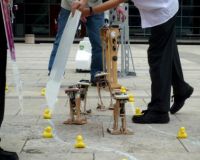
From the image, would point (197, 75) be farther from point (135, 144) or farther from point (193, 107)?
point (135, 144)

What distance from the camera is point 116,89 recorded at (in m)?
5.61

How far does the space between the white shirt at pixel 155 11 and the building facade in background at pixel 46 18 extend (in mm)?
35245

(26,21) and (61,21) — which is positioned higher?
(61,21)

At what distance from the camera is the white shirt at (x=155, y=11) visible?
554 centimetres

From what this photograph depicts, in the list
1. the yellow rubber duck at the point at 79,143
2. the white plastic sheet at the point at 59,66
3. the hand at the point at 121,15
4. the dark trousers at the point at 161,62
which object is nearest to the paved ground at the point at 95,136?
the yellow rubber duck at the point at 79,143

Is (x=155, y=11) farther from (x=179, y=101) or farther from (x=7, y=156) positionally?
(x=7, y=156)

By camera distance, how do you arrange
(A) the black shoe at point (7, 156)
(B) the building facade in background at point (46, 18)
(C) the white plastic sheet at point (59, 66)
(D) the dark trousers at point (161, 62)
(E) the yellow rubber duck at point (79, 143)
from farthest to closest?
(B) the building facade in background at point (46, 18), (D) the dark trousers at point (161, 62), (C) the white plastic sheet at point (59, 66), (E) the yellow rubber duck at point (79, 143), (A) the black shoe at point (7, 156)

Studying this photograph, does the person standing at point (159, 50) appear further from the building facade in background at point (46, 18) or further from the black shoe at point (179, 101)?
the building facade in background at point (46, 18)

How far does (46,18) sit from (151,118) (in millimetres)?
36948

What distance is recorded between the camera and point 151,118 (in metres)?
5.61

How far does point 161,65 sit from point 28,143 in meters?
1.83

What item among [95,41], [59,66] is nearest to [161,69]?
[59,66]

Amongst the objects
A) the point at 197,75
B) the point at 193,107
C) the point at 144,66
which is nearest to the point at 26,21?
the point at 144,66

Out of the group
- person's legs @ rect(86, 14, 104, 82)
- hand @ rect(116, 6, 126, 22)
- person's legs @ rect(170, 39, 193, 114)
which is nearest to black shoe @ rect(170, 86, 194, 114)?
person's legs @ rect(170, 39, 193, 114)
